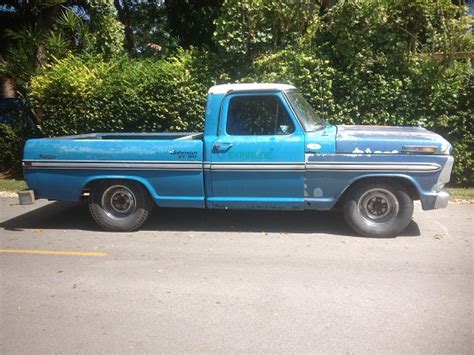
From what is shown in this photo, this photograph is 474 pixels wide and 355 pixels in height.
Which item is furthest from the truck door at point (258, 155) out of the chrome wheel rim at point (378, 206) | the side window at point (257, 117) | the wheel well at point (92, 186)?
the wheel well at point (92, 186)

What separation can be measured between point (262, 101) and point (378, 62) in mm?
3859

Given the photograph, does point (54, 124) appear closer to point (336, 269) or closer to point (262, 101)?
point (262, 101)

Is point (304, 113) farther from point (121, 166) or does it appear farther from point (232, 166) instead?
point (121, 166)

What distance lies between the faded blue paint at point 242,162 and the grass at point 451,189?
2.49m

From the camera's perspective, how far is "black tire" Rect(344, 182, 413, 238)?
5.98m

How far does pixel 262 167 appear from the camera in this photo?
604 centimetres

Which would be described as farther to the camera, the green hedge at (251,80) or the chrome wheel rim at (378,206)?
the green hedge at (251,80)

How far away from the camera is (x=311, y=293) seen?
4.41m

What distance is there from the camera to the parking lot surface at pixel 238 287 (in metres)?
3.61

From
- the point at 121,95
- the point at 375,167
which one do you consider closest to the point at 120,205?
the point at 375,167

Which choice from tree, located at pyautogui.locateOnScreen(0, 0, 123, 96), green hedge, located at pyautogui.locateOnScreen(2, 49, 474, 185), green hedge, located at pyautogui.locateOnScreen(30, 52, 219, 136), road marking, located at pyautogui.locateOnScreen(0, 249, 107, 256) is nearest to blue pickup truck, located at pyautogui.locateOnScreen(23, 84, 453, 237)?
road marking, located at pyautogui.locateOnScreen(0, 249, 107, 256)

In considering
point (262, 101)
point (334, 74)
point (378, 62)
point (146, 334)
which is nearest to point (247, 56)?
point (334, 74)

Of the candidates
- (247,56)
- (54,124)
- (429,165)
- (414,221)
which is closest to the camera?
(429,165)

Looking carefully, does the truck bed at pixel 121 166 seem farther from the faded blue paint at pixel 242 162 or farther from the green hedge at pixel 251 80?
the green hedge at pixel 251 80
